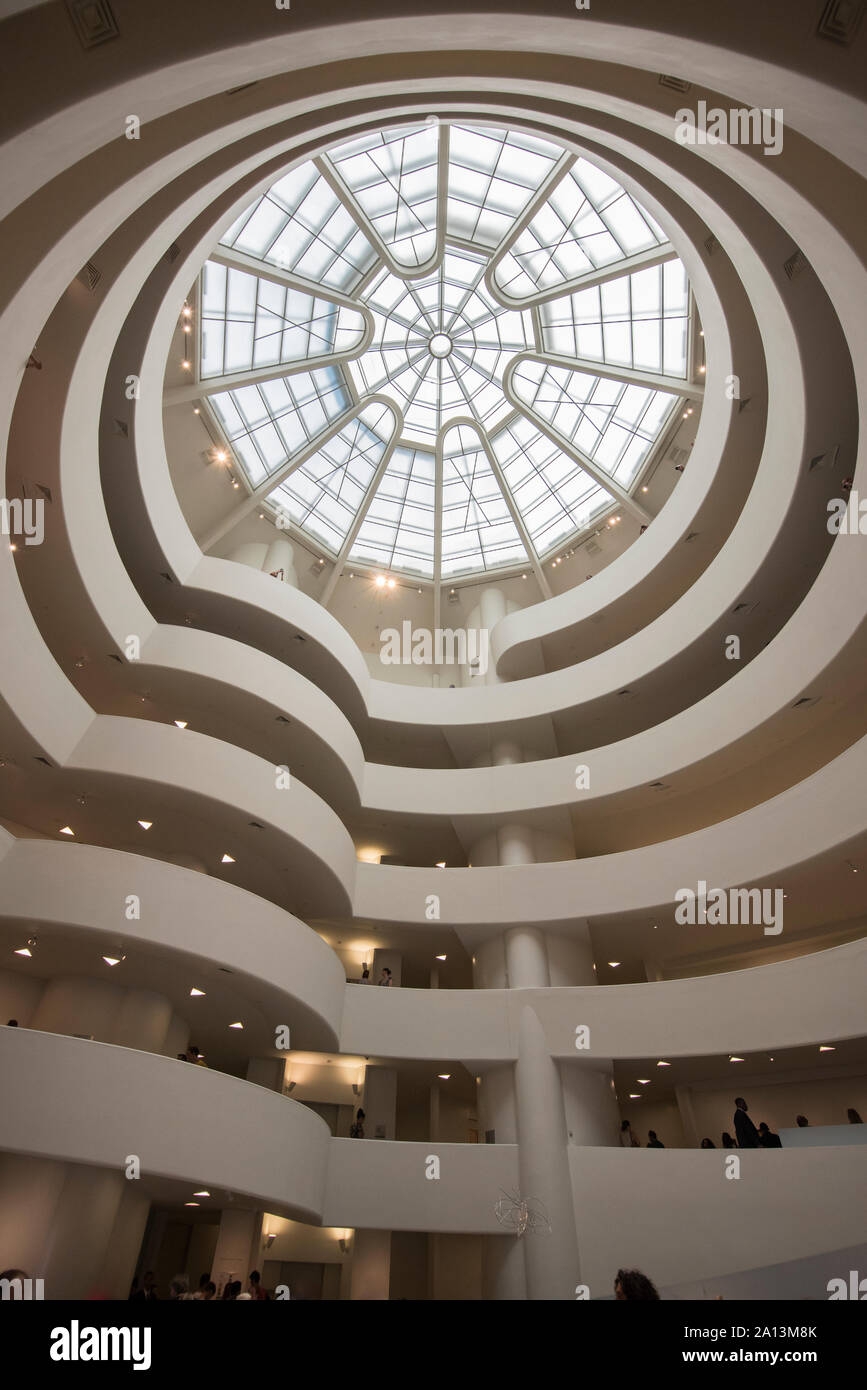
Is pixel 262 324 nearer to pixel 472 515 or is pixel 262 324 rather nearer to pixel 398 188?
pixel 398 188

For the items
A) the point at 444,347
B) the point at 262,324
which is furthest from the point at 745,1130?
the point at 444,347

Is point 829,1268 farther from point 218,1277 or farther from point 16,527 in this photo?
point 16,527

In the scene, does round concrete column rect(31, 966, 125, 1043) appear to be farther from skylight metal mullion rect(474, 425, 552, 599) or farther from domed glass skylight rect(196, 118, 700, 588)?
skylight metal mullion rect(474, 425, 552, 599)

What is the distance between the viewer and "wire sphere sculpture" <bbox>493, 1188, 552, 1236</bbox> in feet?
52.0

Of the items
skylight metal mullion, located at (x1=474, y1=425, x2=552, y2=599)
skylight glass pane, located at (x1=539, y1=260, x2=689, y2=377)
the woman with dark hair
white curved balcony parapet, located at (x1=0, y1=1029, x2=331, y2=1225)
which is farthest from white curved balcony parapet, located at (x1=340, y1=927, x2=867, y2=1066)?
skylight glass pane, located at (x1=539, y1=260, x2=689, y2=377)

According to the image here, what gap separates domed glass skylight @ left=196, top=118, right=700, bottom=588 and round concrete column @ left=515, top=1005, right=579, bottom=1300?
62.6 feet

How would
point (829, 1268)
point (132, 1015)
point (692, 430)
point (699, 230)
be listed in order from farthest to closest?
1. point (692, 430)
2. point (132, 1015)
3. point (699, 230)
4. point (829, 1268)

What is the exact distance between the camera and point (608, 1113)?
19000mm

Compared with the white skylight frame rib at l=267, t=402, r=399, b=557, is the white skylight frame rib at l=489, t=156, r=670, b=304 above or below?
above

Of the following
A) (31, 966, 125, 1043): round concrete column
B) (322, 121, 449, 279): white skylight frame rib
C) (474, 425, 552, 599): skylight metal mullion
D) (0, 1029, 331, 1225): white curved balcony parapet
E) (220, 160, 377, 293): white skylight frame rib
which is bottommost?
(0, 1029, 331, 1225): white curved balcony parapet

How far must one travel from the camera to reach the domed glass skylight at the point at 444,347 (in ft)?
73.4

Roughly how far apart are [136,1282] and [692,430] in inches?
1207

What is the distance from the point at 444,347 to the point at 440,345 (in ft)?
0.59
